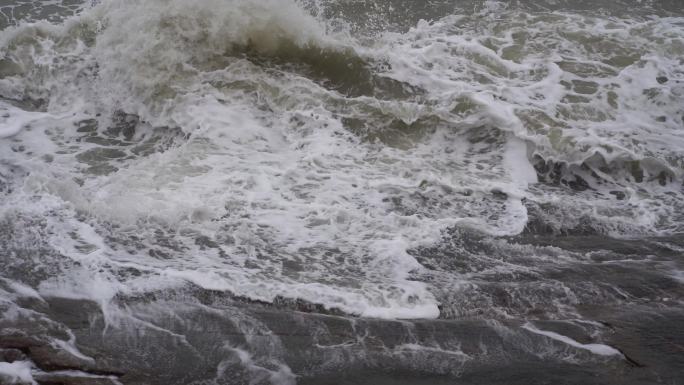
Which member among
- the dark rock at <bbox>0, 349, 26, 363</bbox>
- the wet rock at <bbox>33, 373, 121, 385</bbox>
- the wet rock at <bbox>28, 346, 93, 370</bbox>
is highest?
the dark rock at <bbox>0, 349, 26, 363</bbox>

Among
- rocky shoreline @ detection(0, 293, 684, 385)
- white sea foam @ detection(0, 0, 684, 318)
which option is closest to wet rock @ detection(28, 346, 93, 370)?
rocky shoreline @ detection(0, 293, 684, 385)

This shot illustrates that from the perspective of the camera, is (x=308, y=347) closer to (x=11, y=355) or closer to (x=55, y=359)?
(x=55, y=359)

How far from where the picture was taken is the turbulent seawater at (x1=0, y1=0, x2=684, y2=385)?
3.86 m

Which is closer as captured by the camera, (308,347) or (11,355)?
(11,355)

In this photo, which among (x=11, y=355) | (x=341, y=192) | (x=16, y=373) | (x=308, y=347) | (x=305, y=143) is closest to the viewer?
(x=16, y=373)

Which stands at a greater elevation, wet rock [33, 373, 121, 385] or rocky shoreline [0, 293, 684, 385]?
rocky shoreline [0, 293, 684, 385]

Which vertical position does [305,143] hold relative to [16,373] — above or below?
above

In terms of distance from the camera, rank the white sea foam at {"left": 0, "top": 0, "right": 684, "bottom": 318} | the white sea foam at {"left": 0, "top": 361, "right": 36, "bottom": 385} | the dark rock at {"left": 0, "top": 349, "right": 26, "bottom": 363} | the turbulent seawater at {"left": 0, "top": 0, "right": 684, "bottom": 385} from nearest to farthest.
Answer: the white sea foam at {"left": 0, "top": 361, "right": 36, "bottom": 385}, the dark rock at {"left": 0, "top": 349, "right": 26, "bottom": 363}, the turbulent seawater at {"left": 0, "top": 0, "right": 684, "bottom": 385}, the white sea foam at {"left": 0, "top": 0, "right": 684, "bottom": 318}

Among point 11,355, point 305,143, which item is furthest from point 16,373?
point 305,143

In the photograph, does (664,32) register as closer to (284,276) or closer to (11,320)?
(284,276)

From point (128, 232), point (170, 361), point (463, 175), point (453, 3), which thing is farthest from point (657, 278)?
point (453, 3)

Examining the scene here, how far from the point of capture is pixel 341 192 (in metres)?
5.76

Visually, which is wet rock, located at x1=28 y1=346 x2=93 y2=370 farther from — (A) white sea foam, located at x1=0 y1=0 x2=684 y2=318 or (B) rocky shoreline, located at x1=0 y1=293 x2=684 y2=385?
(A) white sea foam, located at x1=0 y1=0 x2=684 y2=318

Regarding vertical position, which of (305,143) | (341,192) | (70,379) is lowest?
(70,379)
